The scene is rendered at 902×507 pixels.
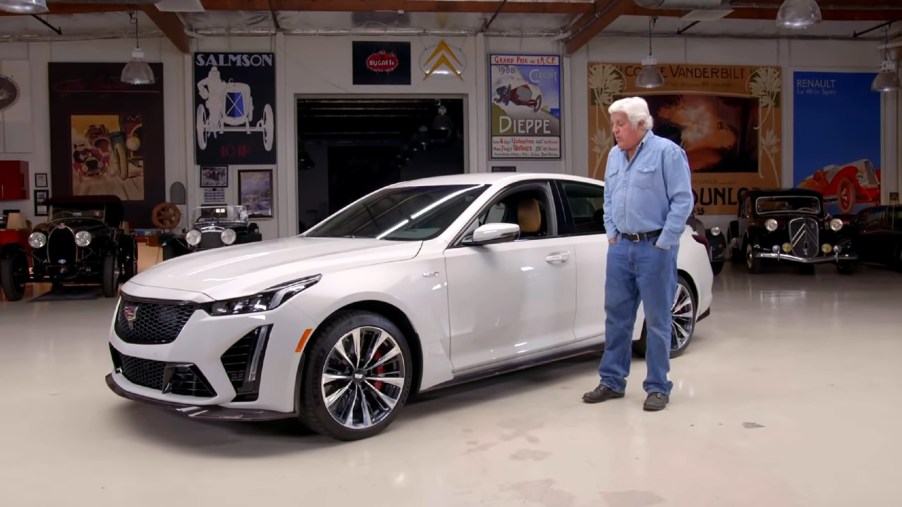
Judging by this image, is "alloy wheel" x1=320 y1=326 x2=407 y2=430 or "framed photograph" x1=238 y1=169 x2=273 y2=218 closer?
"alloy wheel" x1=320 y1=326 x2=407 y2=430

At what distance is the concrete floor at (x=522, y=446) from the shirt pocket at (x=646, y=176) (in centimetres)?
119

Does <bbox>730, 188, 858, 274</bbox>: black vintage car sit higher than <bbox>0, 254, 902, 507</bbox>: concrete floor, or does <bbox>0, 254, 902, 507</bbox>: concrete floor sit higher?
<bbox>730, 188, 858, 274</bbox>: black vintage car

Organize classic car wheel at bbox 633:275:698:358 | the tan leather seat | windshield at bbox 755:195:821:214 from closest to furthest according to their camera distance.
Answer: the tan leather seat → classic car wheel at bbox 633:275:698:358 → windshield at bbox 755:195:821:214

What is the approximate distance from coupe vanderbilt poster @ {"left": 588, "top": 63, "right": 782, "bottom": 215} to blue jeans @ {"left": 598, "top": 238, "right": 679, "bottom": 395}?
10.3 m

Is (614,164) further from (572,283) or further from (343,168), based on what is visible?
(343,168)

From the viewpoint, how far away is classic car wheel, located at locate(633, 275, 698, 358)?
5.04 m

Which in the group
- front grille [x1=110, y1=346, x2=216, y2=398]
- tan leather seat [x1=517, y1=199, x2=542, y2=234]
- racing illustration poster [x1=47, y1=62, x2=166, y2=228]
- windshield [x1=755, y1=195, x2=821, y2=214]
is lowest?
front grille [x1=110, y1=346, x2=216, y2=398]

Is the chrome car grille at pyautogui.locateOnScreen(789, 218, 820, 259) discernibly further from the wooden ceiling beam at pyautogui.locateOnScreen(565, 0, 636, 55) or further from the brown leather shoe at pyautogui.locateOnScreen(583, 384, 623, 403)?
the brown leather shoe at pyautogui.locateOnScreen(583, 384, 623, 403)

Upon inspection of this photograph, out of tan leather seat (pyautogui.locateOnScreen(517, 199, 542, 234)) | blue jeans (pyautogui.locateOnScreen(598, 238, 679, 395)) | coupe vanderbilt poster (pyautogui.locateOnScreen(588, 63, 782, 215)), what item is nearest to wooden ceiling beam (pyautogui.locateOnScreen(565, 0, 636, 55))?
coupe vanderbilt poster (pyautogui.locateOnScreen(588, 63, 782, 215))

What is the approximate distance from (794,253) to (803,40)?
595 cm

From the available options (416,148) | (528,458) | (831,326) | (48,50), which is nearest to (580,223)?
(528,458)

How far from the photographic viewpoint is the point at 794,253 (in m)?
11.1

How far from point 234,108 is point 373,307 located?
34.7ft

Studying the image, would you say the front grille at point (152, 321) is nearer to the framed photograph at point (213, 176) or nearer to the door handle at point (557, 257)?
the door handle at point (557, 257)
